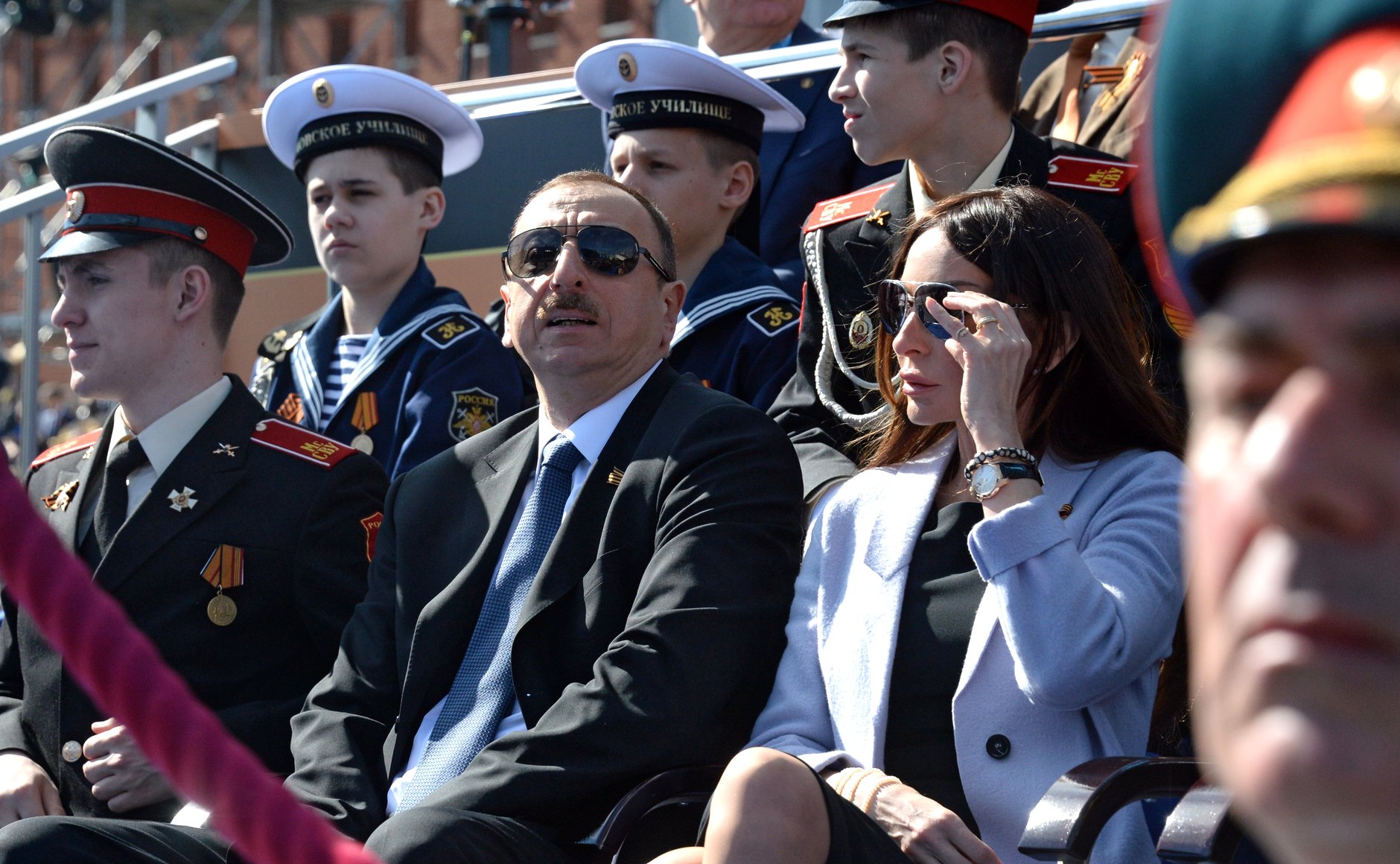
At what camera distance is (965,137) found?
12.7 feet

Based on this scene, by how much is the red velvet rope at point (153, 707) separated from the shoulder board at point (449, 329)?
3.09 m

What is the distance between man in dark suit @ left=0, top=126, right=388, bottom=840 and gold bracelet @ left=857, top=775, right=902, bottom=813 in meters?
1.44

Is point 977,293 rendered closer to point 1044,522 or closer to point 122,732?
point 1044,522

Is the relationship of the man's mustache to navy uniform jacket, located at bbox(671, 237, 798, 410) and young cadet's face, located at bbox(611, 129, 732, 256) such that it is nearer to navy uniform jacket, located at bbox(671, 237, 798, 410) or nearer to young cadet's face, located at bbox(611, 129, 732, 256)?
navy uniform jacket, located at bbox(671, 237, 798, 410)

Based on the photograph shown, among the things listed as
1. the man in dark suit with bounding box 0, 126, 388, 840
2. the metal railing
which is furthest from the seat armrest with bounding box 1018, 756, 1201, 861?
the metal railing

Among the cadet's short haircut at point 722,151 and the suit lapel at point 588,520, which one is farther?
the cadet's short haircut at point 722,151

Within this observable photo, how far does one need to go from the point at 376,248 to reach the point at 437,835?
2495mm

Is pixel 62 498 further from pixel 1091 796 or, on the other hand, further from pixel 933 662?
pixel 1091 796

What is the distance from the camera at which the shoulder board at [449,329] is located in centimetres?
447

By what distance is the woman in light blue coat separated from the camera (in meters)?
2.51

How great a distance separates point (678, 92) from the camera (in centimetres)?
453

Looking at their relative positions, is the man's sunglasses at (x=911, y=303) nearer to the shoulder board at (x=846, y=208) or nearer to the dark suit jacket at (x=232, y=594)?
the shoulder board at (x=846, y=208)

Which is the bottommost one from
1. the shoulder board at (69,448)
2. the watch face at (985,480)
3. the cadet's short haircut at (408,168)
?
the shoulder board at (69,448)

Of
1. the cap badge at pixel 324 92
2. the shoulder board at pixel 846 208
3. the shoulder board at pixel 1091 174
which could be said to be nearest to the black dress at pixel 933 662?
the shoulder board at pixel 1091 174
